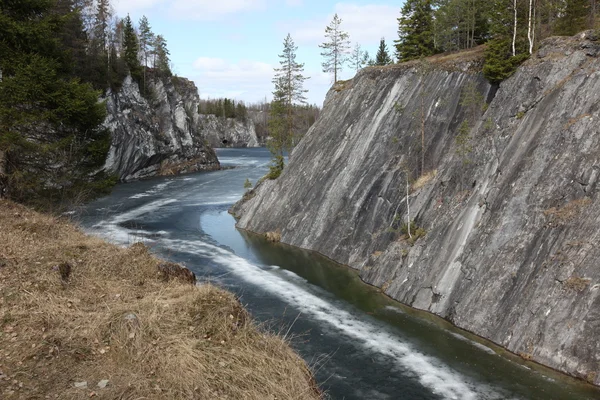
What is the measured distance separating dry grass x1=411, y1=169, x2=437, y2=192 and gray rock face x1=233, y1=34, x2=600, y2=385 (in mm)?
157

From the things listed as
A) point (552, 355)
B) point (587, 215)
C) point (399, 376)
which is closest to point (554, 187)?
point (587, 215)

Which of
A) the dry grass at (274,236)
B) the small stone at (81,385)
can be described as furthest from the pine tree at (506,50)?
the small stone at (81,385)

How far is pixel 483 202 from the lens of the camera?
18.0 metres

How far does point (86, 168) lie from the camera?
59.5 ft

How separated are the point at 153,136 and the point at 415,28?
135ft

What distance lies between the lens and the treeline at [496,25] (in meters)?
22.7

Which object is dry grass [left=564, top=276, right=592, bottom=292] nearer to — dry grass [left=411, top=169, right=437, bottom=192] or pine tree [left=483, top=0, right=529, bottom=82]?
dry grass [left=411, top=169, right=437, bottom=192]

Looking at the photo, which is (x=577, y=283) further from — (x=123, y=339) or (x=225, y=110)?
(x=225, y=110)

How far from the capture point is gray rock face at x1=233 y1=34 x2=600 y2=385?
13844 millimetres

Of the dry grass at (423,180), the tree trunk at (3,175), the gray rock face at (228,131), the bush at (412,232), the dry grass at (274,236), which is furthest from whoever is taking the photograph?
the gray rock face at (228,131)

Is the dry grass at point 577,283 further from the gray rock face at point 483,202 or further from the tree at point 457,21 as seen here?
the tree at point 457,21

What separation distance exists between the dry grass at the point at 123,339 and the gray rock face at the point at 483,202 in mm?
9125

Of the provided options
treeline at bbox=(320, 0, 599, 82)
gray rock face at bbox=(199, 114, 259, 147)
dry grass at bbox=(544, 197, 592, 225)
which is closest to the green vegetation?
treeline at bbox=(320, 0, 599, 82)

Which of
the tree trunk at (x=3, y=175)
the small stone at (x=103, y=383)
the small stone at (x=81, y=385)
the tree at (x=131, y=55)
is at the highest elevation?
the tree at (x=131, y=55)
